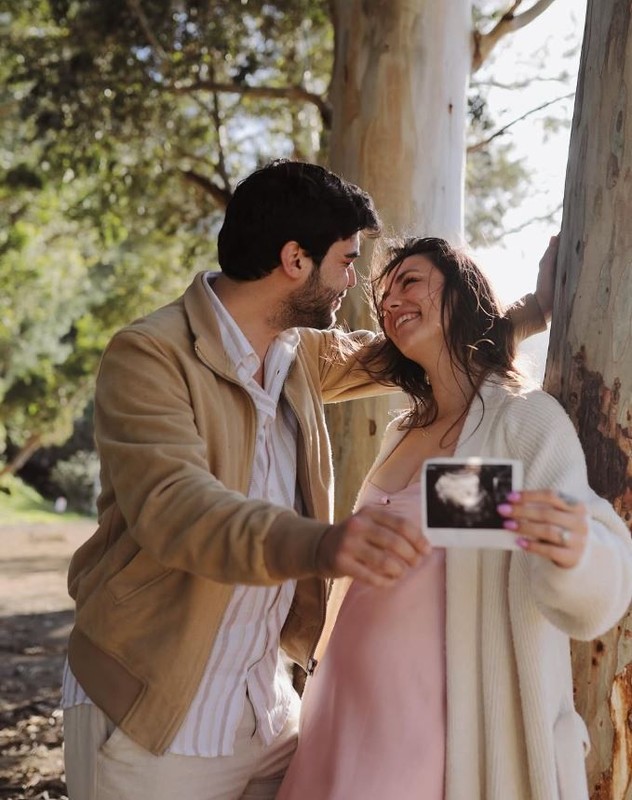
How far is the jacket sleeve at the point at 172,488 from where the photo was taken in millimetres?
1949

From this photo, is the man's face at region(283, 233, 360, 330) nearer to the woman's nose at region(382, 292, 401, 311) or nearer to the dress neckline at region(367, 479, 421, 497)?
the woman's nose at region(382, 292, 401, 311)

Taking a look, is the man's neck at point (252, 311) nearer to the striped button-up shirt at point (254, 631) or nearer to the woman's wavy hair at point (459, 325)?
the striped button-up shirt at point (254, 631)

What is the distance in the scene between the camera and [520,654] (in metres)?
2.21

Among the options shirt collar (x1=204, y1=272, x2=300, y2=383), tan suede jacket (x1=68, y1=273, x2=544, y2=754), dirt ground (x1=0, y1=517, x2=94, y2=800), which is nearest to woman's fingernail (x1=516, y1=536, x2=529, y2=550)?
tan suede jacket (x1=68, y1=273, x2=544, y2=754)

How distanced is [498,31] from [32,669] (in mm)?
6378

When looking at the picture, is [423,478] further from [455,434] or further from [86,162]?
[86,162]

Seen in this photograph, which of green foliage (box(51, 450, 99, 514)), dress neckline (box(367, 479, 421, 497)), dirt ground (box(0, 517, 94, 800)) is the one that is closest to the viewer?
dress neckline (box(367, 479, 421, 497))

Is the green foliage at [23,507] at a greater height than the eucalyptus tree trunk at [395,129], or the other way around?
the eucalyptus tree trunk at [395,129]

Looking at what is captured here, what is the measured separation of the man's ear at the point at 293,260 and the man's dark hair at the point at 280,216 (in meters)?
0.01

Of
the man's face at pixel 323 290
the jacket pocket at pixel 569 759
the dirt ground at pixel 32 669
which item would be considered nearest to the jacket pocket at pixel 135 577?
the man's face at pixel 323 290

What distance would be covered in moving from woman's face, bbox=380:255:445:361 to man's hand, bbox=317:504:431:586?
103 centimetres

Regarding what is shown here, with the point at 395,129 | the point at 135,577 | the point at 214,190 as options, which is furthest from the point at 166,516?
the point at 214,190

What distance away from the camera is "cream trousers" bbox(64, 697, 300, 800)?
2.47 metres

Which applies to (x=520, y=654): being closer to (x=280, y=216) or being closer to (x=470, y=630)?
(x=470, y=630)
